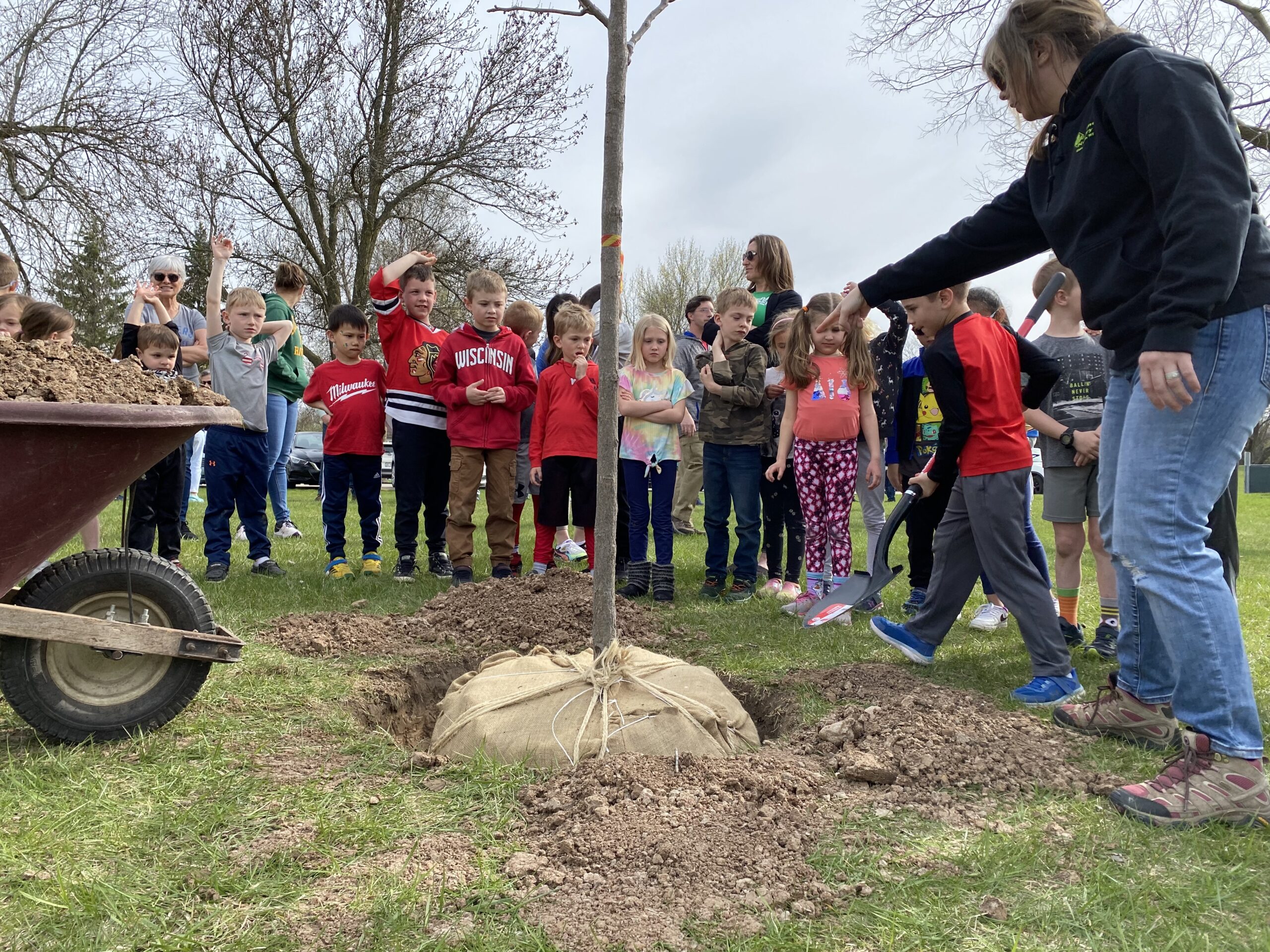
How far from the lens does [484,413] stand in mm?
5777

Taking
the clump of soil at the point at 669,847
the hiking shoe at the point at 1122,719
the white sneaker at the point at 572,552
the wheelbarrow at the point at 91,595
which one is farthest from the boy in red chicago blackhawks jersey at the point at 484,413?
the hiking shoe at the point at 1122,719

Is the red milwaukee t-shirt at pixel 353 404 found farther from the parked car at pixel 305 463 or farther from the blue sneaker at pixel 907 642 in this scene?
the parked car at pixel 305 463

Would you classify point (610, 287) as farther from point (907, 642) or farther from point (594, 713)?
point (907, 642)

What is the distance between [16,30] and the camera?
1556cm

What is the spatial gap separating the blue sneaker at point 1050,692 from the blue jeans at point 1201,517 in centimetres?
93

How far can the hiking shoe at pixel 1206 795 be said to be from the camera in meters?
2.18

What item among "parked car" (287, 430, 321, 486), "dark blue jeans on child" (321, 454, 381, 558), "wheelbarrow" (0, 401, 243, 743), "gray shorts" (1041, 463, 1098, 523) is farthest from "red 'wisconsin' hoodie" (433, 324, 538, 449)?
"parked car" (287, 430, 321, 486)

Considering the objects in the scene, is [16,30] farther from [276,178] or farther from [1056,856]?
[1056,856]

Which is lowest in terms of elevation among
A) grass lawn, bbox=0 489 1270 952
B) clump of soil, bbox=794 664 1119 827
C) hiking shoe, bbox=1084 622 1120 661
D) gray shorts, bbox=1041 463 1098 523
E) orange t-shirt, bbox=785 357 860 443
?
grass lawn, bbox=0 489 1270 952

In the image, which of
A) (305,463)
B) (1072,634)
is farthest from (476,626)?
(305,463)

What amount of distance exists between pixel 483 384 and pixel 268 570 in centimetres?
191

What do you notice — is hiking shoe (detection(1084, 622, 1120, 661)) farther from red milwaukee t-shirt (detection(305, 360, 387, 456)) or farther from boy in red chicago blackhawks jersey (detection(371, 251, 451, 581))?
red milwaukee t-shirt (detection(305, 360, 387, 456))

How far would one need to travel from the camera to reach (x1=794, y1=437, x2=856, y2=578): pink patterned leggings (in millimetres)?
5152

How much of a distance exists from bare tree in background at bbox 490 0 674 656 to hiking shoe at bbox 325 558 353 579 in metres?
3.27
